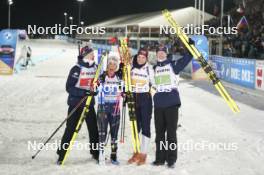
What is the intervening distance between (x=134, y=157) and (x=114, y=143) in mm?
419

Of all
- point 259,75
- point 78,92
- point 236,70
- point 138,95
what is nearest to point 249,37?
point 236,70

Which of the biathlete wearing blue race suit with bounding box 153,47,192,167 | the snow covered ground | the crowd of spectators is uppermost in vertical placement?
the crowd of spectators

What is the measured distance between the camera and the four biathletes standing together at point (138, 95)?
7.13 meters

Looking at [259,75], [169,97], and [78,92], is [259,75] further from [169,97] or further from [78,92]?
[78,92]

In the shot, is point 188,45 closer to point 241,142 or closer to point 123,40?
point 123,40

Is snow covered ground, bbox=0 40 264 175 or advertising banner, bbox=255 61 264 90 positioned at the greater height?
advertising banner, bbox=255 61 264 90

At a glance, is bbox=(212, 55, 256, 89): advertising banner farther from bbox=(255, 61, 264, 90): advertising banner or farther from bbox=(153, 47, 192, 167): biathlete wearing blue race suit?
bbox=(153, 47, 192, 167): biathlete wearing blue race suit

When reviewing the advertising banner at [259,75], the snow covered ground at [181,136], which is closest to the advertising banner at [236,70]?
the advertising banner at [259,75]

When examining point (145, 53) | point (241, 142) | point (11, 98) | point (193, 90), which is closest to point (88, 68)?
point (145, 53)

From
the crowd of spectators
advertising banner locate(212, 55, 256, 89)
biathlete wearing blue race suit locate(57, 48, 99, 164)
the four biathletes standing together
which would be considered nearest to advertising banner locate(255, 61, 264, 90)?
advertising banner locate(212, 55, 256, 89)

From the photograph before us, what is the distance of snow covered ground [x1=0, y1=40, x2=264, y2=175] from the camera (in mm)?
7152

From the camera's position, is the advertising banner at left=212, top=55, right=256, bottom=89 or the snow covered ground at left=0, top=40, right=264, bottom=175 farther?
the advertising banner at left=212, top=55, right=256, bottom=89

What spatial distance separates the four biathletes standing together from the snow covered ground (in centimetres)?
31

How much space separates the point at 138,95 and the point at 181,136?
2735 millimetres
